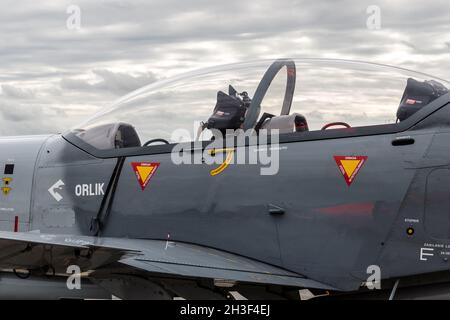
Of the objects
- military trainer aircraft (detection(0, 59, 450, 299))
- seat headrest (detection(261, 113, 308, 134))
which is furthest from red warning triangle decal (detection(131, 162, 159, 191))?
seat headrest (detection(261, 113, 308, 134))

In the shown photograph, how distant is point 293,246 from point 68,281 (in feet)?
7.36

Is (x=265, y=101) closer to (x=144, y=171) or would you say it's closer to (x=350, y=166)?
(x=350, y=166)

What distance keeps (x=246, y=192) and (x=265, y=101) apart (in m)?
1.01

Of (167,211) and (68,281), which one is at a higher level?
(167,211)

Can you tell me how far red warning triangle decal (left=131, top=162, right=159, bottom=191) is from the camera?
683cm

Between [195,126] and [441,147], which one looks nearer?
[441,147]

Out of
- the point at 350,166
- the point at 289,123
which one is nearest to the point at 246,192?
the point at 289,123

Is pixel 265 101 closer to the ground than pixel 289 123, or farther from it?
farther from it

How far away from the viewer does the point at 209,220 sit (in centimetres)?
655

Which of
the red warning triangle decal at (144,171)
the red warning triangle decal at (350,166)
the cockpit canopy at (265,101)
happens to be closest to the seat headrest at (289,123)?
the cockpit canopy at (265,101)

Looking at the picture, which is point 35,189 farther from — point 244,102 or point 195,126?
point 244,102

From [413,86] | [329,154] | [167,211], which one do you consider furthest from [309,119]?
[167,211]

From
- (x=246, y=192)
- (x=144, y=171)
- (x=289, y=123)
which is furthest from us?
(x=144, y=171)

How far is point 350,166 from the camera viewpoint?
6.12m
